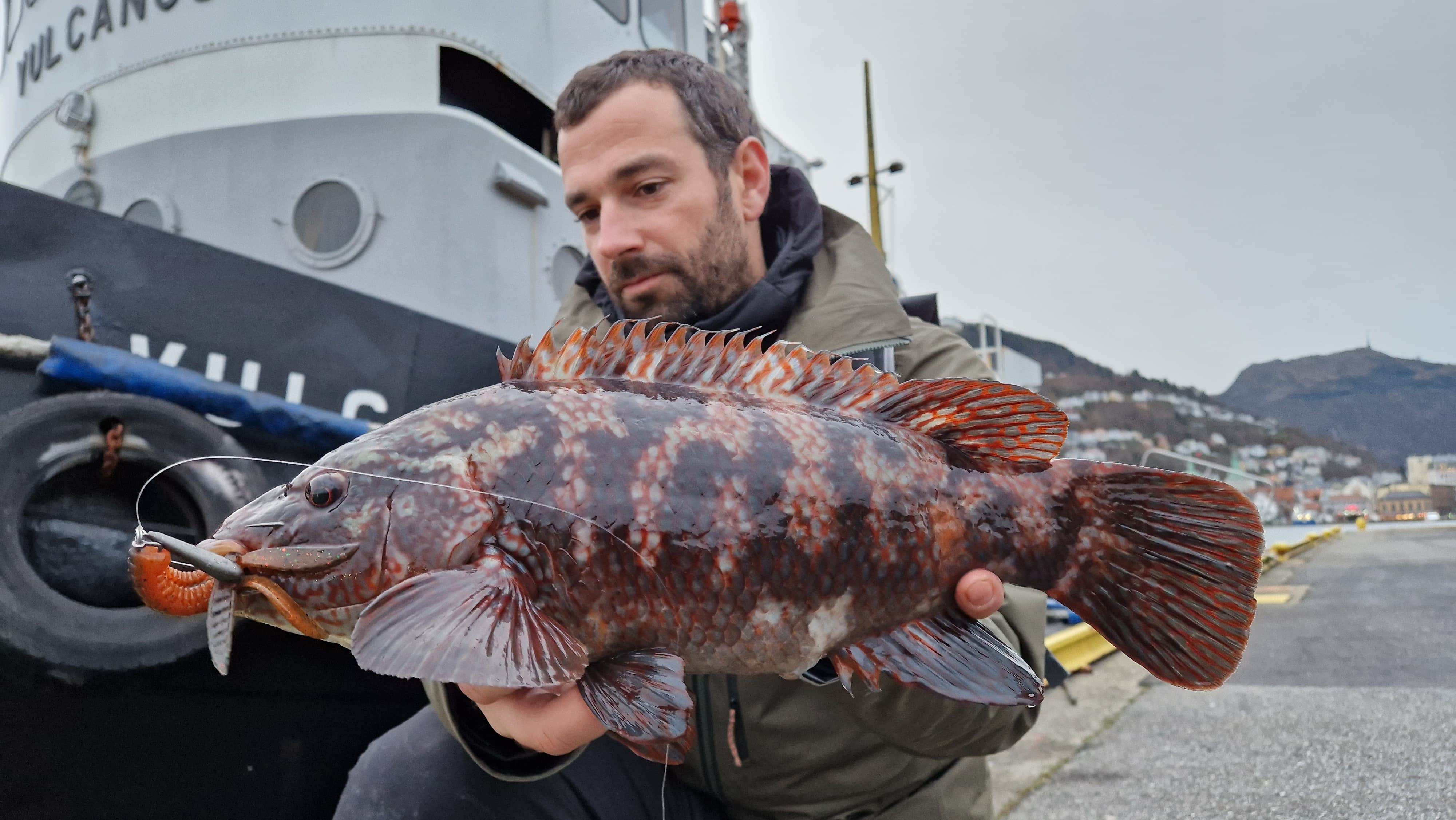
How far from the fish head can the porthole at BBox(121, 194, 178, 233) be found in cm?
486

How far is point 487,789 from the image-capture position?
217 centimetres

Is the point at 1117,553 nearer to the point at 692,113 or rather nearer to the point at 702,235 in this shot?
the point at 702,235

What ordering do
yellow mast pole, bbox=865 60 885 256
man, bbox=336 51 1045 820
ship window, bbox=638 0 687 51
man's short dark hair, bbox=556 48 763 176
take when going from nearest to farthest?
man, bbox=336 51 1045 820 → man's short dark hair, bbox=556 48 763 176 → ship window, bbox=638 0 687 51 → yellow mast pole, bbox=865 60 885 256

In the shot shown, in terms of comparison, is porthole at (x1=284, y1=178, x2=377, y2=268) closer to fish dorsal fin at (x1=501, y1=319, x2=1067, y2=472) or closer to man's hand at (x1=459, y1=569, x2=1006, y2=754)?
fish dorsal fin at (x1=501, y1=319, x2=1067, y2=472)

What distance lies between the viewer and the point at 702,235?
255 centimetres

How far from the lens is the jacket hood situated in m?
2.50

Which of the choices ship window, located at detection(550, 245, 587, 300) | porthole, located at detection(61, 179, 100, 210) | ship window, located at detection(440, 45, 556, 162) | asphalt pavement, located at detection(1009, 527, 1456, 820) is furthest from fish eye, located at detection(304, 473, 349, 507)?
porthole, located at detection(61, 179, 100, 210)

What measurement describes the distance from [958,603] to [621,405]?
70 centimetres

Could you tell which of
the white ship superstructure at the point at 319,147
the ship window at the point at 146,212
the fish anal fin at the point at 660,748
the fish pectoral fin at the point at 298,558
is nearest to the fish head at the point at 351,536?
the fish pectoral fin at the point at 298,558

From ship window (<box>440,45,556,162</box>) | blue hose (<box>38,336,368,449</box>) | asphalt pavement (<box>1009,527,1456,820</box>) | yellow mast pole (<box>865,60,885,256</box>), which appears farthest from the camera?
yellow mast pole (<box>865,60,885,256</box>)

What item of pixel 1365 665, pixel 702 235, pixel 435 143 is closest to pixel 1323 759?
pixel 1365 665

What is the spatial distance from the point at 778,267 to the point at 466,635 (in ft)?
5.73

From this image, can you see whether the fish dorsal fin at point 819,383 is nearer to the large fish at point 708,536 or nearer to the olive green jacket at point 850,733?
the large fish at point 708,536

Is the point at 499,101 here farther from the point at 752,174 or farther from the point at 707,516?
the point at 707,516
